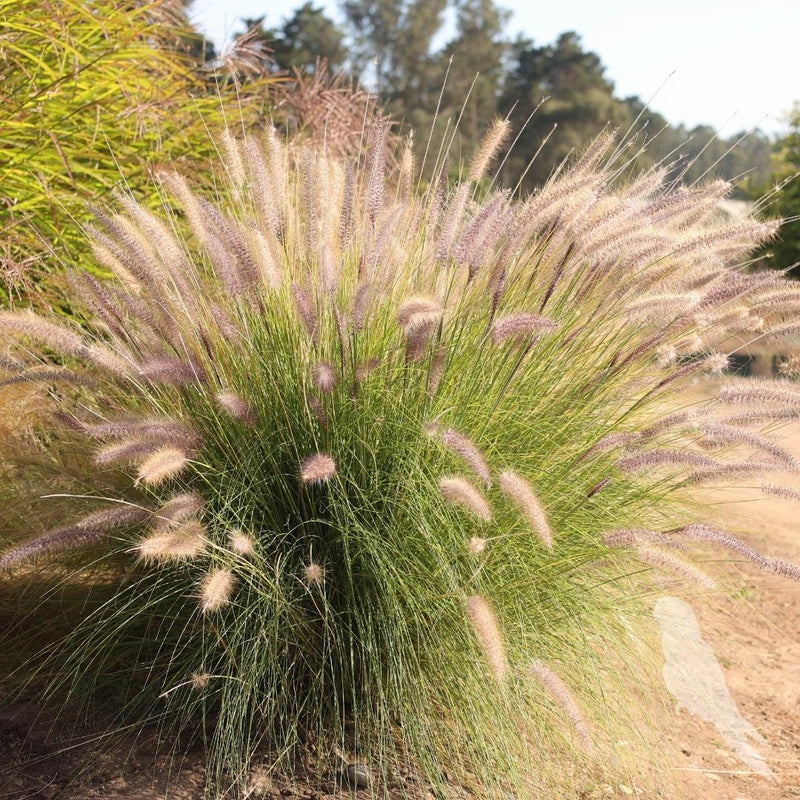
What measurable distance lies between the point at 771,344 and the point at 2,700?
2.71 metres

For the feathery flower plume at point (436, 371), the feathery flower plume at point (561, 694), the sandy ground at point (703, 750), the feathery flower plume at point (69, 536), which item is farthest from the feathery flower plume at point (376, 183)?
the sandy ground at point (703, 750)

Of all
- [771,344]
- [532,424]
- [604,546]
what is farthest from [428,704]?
[771,344]

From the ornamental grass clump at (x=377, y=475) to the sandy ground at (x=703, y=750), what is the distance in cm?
14

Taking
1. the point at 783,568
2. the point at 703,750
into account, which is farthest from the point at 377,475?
the point at 703,750

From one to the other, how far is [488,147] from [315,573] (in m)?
1.48

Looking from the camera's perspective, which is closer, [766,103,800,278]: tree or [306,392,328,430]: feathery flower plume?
[306,392,328,430]: feathery flower plume

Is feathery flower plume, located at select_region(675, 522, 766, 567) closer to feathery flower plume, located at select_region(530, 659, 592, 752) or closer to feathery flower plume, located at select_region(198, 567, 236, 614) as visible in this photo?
feathery flower plume, located at select_region(530, 659, 592, 752)

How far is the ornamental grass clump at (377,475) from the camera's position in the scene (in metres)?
2.15

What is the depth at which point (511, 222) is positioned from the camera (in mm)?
2717

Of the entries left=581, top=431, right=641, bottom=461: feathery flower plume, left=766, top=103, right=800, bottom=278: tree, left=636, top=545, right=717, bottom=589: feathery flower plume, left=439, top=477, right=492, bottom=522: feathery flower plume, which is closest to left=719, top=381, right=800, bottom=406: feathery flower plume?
left=581, top=431, right=641, bottom=461: feathery flower plume

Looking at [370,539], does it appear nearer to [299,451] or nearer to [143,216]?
[299,451]

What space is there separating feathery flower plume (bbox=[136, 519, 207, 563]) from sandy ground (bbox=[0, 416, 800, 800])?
623 millimetres

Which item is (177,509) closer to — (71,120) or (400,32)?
(71,120)

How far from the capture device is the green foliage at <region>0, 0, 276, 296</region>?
11.8 feet
